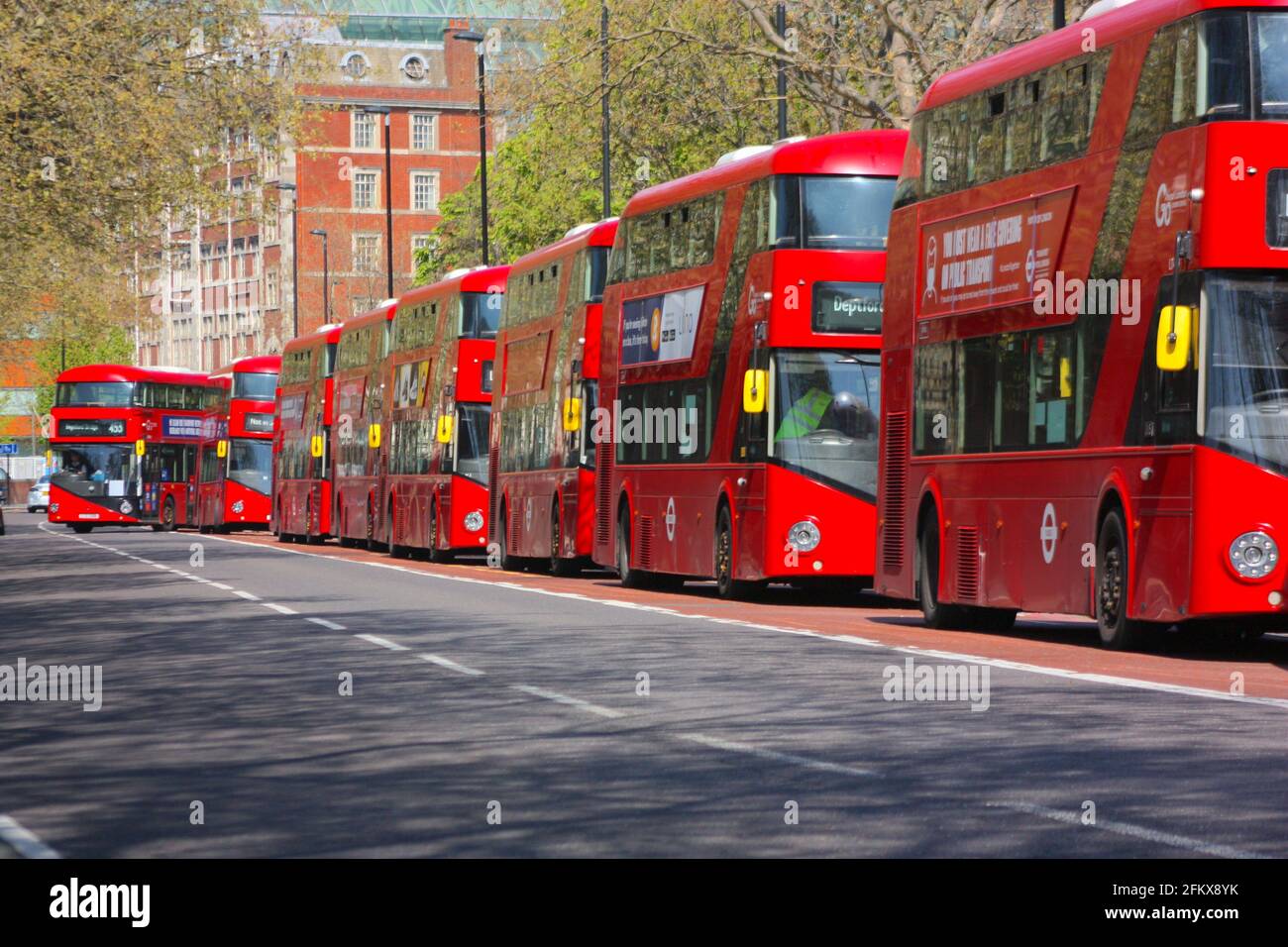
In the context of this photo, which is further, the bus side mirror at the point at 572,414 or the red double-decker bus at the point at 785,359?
the bus side mirror at the point at 572,414

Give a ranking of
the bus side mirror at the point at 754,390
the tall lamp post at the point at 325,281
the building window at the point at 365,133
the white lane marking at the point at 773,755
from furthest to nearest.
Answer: the building window at the point at 365,133, the tall lamp post at the point at 325,281, the bus side mirror at the point at 754,390, the white lane marking at the point at 773,755

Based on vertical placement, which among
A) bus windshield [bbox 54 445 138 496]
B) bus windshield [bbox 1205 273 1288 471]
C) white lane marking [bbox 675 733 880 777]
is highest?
bus windshield [bbox 1205 273 1288 471]

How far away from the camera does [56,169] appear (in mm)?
36500

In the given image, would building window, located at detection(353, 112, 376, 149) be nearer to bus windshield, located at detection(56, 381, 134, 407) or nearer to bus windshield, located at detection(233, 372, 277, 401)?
bus windshield, located at detection(56, 381, 134, 407)

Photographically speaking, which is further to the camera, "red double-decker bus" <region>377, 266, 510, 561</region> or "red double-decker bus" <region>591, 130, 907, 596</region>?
"red double-decker bus" <region>377, 266, 510, 561</region>

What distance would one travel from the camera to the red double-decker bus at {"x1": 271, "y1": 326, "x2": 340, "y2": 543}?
6219cm

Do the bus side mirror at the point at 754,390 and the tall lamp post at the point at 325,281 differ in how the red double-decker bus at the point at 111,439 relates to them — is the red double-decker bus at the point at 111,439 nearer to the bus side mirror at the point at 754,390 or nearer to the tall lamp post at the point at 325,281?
the tall lamp post at the point at 325,281

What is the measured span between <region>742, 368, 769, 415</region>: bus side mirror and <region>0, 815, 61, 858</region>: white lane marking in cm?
1794

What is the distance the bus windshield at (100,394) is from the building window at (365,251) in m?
38.6

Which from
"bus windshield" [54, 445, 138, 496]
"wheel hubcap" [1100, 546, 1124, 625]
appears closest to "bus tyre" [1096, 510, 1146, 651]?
"wheel hubcap" [1100, 546, 1124, 625]

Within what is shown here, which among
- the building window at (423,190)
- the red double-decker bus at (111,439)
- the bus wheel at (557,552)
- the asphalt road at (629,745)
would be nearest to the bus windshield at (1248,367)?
the asphalt road at (629,745)

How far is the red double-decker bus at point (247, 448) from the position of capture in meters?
75.4

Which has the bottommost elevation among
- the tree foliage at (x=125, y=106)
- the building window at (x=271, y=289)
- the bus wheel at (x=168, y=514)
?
the bus wheel at (x=168, y=514)
